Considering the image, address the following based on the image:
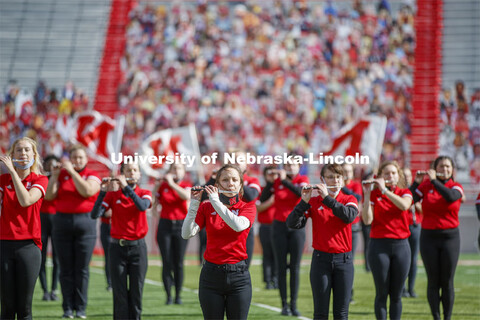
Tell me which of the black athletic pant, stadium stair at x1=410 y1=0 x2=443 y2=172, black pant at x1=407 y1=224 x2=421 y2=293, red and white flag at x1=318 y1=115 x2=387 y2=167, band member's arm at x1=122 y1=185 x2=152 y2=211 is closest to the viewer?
the black athletic pant

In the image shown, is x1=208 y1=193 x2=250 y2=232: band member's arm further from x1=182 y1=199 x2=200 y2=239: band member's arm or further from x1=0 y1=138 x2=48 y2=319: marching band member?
x1=0 y1=138 x2=48 y2=319: marching band member

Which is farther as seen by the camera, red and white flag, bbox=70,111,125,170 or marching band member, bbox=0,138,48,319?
red and white flag, bbox=70,111,125,170

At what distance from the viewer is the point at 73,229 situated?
8.40 meters

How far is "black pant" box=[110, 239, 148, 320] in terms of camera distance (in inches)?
287

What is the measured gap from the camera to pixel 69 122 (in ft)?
70.2

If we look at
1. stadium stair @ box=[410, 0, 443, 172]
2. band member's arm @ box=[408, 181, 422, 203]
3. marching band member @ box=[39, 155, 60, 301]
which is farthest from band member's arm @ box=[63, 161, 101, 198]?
stadium stair @ box=[410, 0, 443, 172]

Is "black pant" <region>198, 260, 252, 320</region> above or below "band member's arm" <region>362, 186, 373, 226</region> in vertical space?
below

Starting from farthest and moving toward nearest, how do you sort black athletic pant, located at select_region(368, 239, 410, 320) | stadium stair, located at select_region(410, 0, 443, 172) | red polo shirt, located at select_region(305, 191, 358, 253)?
stadium stair, located at select_region(410, 0, 443, 172), black athletic pant, located at select_region(368, 239, 410, 320), red polo shirt, located at select_region(305, 191, 358, 253)

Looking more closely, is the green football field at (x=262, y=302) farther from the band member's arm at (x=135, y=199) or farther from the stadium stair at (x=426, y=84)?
the stadium stair at (x=426, y=84)

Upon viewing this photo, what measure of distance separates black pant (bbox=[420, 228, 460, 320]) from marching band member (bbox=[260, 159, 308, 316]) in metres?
1.62

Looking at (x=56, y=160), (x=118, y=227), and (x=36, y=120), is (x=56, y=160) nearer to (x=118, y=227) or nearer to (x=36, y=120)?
(x=118, y=227)

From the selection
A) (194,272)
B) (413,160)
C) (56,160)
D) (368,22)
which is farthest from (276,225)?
(368,22)

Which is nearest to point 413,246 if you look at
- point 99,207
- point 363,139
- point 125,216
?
point 363,139

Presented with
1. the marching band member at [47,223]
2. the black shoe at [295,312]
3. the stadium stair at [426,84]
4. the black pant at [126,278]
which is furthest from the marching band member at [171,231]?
the stadium stair at [426,84]
